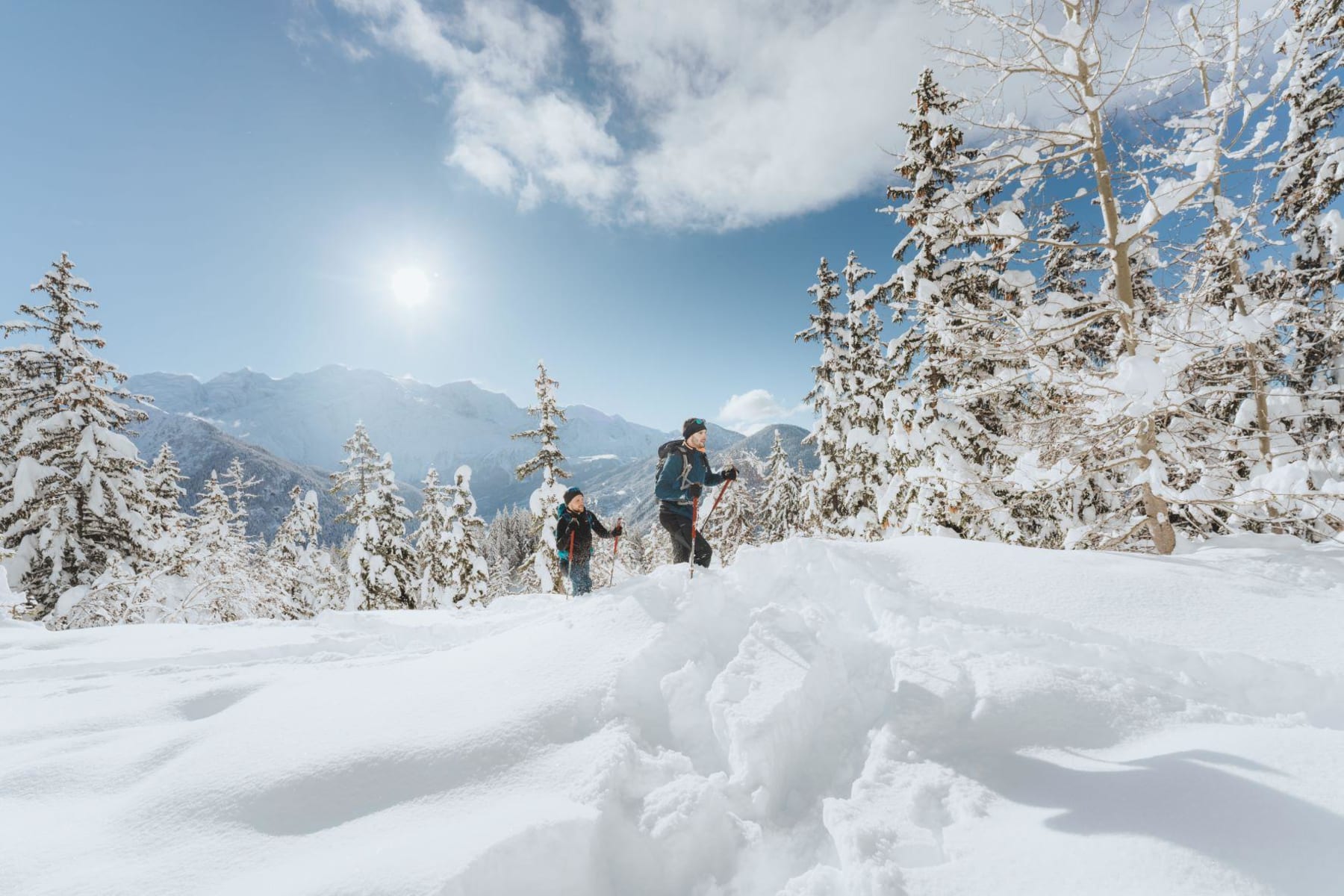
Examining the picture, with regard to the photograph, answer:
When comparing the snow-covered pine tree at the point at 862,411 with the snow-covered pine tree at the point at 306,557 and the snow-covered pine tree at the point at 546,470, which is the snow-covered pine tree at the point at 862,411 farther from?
the snow-covered pine tree at the point at 306,557

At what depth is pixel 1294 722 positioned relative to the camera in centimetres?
330

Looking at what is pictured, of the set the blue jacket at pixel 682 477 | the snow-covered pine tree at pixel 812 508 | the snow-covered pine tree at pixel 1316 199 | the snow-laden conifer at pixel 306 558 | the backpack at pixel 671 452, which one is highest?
the snow-covered pine tree at pixel 1316 199

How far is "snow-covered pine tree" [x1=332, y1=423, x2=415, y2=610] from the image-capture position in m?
20.7

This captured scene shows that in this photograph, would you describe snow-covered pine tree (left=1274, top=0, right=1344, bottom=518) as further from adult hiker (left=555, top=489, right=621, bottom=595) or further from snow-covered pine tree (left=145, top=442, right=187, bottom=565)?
snow-covered pine tree (left=145, top=442, right=187, bottom=565)

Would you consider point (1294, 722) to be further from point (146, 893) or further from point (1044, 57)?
point (1044, 57)

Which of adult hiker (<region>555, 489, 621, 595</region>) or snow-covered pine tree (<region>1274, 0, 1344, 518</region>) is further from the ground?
snow-covered pine tree (<region>1274, 0, 1344, 518</region>)

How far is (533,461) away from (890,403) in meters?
11.7

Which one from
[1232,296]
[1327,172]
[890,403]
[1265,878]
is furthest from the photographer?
[890,403]

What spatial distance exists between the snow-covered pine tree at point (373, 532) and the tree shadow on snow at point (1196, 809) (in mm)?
22642

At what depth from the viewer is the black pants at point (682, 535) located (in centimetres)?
711

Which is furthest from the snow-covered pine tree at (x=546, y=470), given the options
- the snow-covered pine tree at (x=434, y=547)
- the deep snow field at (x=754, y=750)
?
the deep snow field at (x=754, y=750)

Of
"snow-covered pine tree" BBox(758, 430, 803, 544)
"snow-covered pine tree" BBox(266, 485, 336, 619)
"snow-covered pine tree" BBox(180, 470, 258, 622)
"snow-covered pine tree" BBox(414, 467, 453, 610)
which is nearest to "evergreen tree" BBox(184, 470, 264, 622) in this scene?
"snow-covered pine tree" BBox(180, 470, 258, 622)

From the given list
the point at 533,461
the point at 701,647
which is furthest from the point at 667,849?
the point at 533,461

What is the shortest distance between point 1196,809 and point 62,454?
77.4 feet
